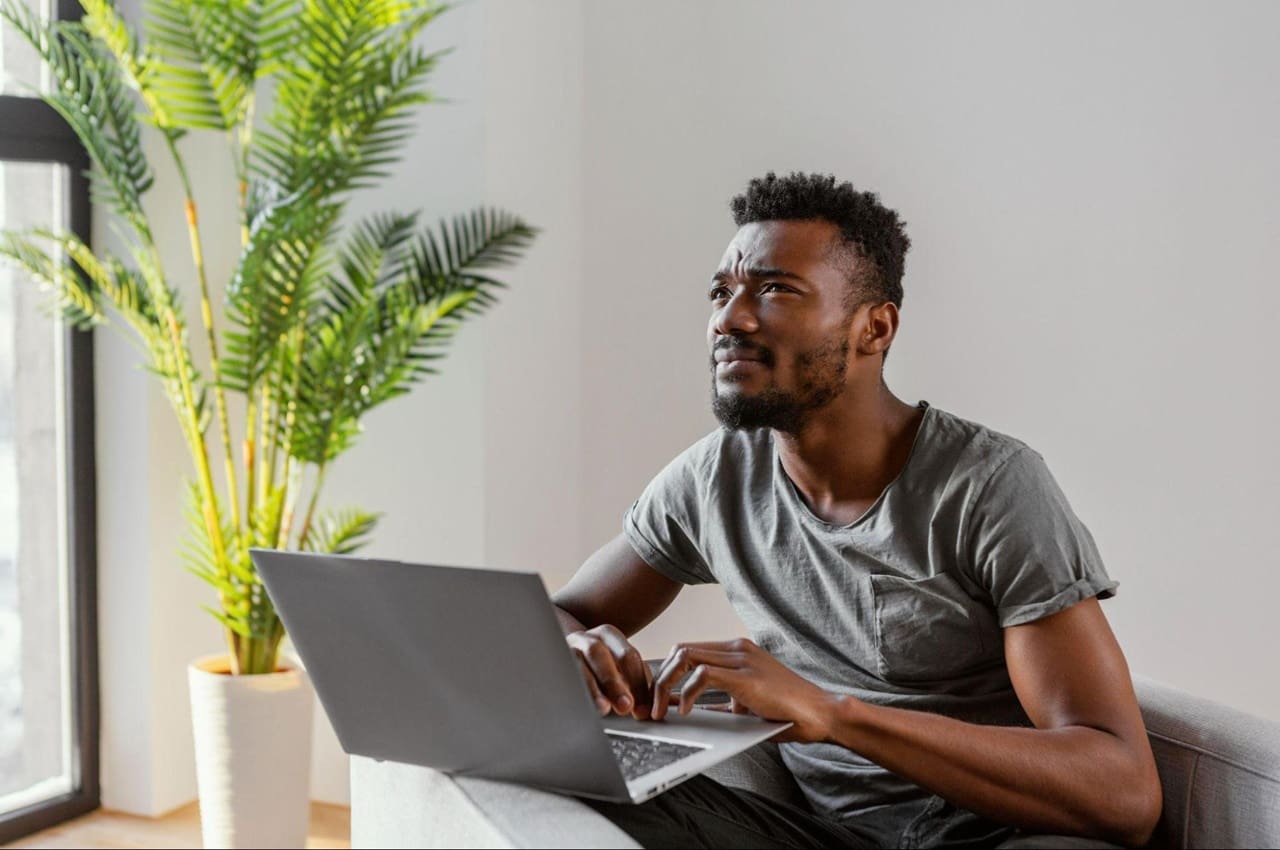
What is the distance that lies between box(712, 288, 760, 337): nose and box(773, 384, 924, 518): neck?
5.5 inches

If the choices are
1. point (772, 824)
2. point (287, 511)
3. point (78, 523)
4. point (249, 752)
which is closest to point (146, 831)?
point (249, 752)

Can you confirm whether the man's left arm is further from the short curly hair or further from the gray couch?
the short curly hair

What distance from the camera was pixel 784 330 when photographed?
1.72 metres

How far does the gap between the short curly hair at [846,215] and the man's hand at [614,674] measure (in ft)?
1.80

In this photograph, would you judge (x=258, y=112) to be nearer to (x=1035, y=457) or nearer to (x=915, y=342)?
(x=915, y=342)

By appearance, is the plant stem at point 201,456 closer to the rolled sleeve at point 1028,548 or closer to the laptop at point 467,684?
the laptop at point 467,684

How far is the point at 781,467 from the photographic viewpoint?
5.95 feet

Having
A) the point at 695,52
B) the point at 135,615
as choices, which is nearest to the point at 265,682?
the point at 135,615

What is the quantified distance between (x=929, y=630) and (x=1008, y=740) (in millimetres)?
226

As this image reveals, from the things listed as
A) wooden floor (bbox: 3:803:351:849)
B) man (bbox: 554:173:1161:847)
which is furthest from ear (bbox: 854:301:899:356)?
wooden floor (bbox: 3:803:351:849)

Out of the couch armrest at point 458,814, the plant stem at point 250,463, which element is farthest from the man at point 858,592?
the plant stem at point 250,463

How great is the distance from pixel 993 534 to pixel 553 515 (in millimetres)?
1845

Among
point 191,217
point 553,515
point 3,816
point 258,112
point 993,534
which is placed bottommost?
point 3,816

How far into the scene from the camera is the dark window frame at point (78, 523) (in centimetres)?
301
